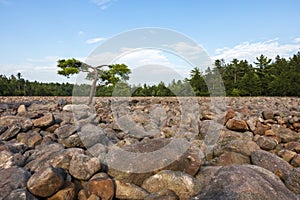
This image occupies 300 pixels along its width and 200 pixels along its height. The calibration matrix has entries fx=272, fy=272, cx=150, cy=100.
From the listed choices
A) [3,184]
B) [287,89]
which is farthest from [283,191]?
[287,89]

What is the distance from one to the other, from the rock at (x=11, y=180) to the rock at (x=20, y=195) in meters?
0.04

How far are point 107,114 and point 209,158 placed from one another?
5043 millimetres

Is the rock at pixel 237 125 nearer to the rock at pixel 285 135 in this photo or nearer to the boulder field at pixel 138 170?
the rock at pixel 285 135

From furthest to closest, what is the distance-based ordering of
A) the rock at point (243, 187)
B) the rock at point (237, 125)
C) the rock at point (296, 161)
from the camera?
the rock at point (237, 125)
the rock at point (296, 161)
the rock at point (243, 187)

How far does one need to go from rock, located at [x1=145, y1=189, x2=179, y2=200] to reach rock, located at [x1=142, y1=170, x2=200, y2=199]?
8 cm

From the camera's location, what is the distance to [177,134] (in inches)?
240

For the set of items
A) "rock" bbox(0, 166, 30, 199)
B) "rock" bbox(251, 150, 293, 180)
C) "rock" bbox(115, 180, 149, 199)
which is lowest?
"rock" bbox(115, 180, 149, 199)

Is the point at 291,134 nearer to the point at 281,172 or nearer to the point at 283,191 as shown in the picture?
the point at 281,172

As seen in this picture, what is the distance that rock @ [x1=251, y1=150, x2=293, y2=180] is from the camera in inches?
142

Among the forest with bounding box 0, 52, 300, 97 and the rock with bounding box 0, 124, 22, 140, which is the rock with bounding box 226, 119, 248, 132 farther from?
the forest with bounding box 0, 52, 300, 97

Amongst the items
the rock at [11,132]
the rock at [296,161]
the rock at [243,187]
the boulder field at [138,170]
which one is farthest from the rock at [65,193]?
the rock at [296,161]

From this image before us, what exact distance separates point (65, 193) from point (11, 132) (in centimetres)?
314

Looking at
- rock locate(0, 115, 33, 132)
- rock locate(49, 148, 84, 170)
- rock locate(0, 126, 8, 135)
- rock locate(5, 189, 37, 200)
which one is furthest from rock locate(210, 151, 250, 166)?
rock locate(0, 126, 8, 135)

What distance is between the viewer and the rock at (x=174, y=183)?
9.80ft
